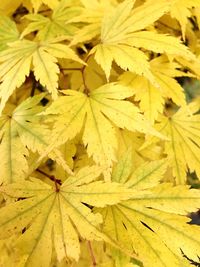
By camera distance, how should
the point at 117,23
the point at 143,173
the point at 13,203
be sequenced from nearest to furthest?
1. the point at 13,203
2. the point at 143,173
3. the point at 117,23

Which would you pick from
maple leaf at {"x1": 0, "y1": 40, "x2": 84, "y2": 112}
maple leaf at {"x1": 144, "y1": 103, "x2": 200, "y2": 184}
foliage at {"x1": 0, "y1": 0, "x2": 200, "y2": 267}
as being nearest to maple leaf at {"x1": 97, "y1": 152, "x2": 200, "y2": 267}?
foliage at {"x1": 0, "y1": 0, "x2": 200, "y2": 267}

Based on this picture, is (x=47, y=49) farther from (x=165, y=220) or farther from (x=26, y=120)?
(x=165, y=220)

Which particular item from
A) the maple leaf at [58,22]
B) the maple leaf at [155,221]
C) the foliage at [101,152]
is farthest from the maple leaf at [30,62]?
the maple leaf at [155,221]

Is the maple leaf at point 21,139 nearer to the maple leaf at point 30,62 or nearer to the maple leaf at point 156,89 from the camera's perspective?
the maple leaf at point 30,62

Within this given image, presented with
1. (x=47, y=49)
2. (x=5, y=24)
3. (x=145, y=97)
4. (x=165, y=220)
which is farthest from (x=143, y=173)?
(x=5, y=24)

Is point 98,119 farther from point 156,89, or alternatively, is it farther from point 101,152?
point 156,89

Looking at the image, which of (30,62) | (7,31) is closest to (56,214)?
(30,62)
